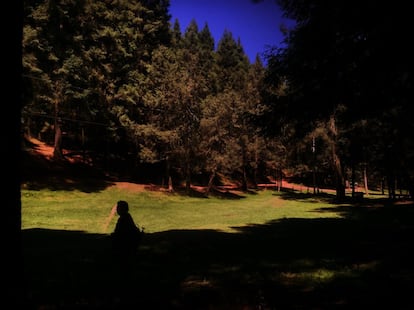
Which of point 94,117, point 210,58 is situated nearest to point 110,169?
point 94,117

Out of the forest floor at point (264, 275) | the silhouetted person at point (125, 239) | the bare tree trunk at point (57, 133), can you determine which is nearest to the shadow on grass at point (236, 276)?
the forest floor at point (264, 275)

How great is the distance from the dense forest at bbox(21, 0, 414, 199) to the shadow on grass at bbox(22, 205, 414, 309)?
361 cm

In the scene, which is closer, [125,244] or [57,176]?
[125,244]

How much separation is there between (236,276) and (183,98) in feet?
92.1

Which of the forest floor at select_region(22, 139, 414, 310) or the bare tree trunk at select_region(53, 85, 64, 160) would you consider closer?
the forest floor at select_region(22, 139, 414, 310)

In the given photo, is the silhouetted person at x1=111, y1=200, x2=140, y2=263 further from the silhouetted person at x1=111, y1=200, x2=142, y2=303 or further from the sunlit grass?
the sunlit grass

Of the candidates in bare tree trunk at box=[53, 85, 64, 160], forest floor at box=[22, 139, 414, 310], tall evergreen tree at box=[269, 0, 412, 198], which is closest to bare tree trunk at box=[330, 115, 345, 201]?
forest floor at box=[22, 139, 414, 310]

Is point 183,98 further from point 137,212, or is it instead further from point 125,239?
point 125,239

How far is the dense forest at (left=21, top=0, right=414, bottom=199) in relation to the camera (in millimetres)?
9164

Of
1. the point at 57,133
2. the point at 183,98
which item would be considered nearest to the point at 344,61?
the point at 183,98

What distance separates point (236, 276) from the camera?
6812 millimetres

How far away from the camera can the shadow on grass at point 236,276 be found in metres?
5.23

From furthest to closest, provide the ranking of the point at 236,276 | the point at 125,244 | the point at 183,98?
the point at 183,98
the point at 236,276
the point at 125,244

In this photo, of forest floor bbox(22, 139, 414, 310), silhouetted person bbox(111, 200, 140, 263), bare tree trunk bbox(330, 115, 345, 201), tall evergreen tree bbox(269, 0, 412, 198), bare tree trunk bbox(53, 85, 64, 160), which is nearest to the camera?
forest floor bbox(22, 139, 414, 310)
